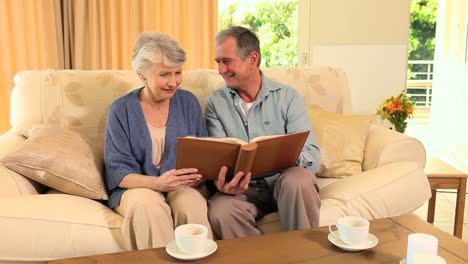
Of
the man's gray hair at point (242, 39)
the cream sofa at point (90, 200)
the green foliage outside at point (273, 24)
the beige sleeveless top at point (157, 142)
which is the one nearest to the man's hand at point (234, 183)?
the cream sofa at point (90, 200)

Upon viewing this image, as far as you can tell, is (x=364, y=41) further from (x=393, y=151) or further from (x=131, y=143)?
(x=131, y=143)

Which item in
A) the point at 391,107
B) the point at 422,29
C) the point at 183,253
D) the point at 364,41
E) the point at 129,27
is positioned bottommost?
the point at 183,253

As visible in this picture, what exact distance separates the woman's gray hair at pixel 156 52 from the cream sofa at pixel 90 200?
1.37 ft

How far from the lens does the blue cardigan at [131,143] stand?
1.70 m

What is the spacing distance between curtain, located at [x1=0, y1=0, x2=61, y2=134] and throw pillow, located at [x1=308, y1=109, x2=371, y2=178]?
7.25 ft

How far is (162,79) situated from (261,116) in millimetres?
465

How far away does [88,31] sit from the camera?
137 inches

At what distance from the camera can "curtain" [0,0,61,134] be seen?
3268 mm

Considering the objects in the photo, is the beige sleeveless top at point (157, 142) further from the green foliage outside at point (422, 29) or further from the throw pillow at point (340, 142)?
the green foliage outside at point (422, 29)

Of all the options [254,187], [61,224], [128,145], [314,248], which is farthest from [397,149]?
[61,224]

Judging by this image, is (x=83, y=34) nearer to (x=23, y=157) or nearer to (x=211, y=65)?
(x=211, y=65)

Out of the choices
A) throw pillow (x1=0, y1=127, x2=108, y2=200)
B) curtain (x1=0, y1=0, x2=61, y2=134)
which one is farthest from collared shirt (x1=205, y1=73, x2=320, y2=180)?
curtain (x1=0, y1=0, x2=61, y2=134)

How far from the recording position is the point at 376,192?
1.76m

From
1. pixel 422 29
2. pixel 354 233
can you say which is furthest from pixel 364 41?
pixel 422 29
